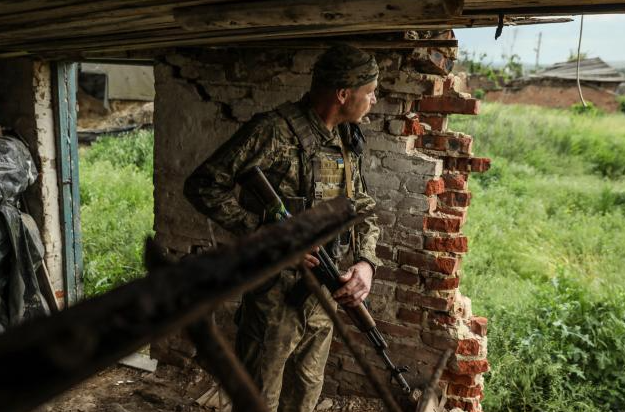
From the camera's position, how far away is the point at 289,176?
6.66 feet

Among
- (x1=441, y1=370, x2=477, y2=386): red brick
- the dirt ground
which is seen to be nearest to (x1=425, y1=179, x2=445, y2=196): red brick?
(x1=441, y1=370, x2=477, y2=386): red brick

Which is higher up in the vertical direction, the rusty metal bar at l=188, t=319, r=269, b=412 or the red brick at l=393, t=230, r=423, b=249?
the rusty metal bar at l=188, t=319, r=269, b=412

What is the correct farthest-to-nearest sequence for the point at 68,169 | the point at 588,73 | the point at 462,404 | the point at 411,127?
the point at 588,73, the point at 68,169, the point at 462,404, the point at 411,127

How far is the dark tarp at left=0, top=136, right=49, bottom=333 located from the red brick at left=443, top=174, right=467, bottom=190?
287 cm

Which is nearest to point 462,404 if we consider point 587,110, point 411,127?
point 411,127

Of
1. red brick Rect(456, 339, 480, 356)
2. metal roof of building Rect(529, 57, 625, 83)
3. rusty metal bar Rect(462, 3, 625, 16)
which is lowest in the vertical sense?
red brick Rect(456, 339, 480, 356)

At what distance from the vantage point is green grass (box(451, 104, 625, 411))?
3.30 meters

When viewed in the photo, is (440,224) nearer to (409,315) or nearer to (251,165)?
(409,315)

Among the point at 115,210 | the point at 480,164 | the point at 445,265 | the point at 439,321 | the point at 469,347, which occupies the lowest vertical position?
the point at 115,210

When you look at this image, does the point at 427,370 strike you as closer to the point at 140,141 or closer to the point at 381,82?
the point at 381,82

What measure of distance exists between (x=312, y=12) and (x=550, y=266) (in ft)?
16.5

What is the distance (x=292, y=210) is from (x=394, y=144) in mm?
926

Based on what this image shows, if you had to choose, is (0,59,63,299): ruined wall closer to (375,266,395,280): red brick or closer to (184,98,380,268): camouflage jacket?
(184,98,380,268): camouflage jacket

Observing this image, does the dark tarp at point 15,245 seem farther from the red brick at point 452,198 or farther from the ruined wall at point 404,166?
the red brick at point 452,198
